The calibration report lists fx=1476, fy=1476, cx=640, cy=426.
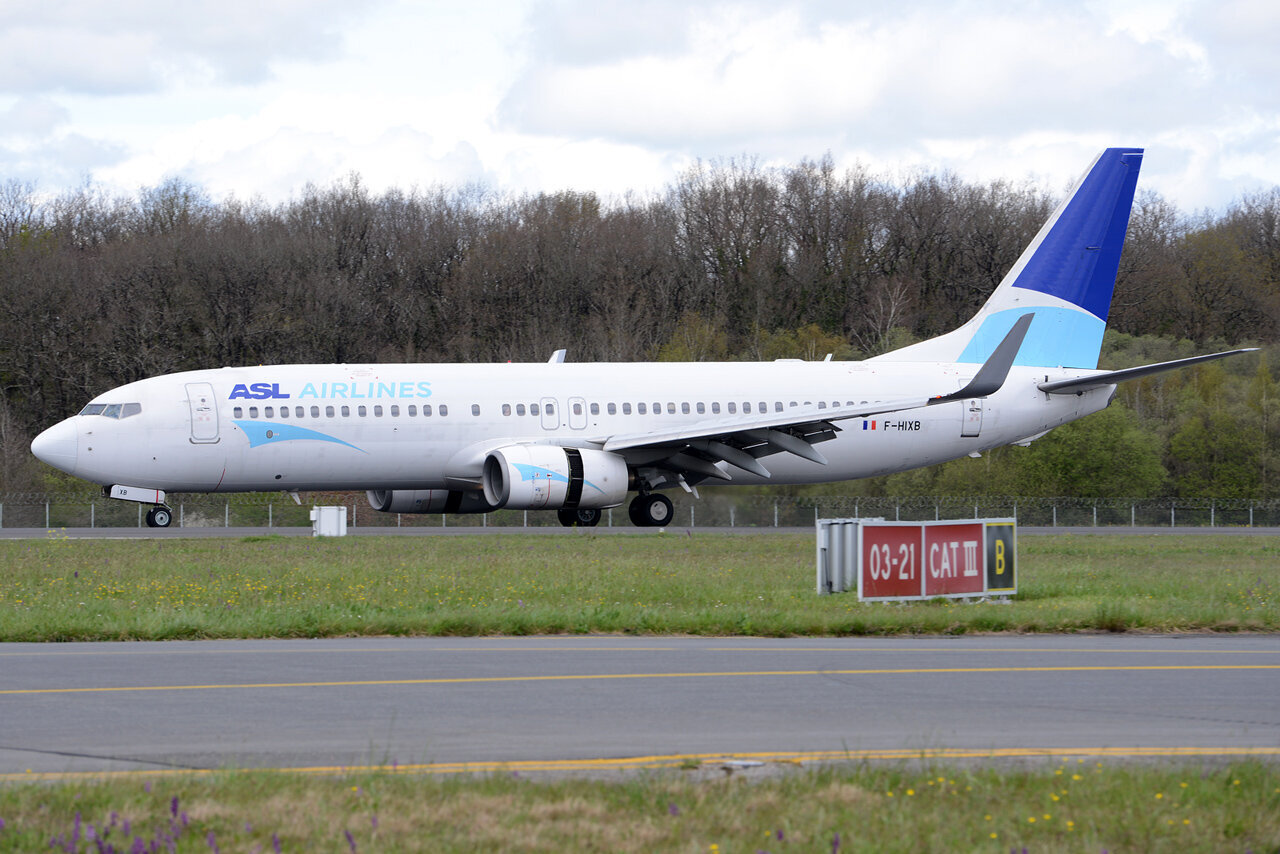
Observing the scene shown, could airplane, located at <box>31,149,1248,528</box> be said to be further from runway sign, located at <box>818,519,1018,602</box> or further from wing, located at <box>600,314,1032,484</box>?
runway sign, located at <box>818,519,1018,602</box>

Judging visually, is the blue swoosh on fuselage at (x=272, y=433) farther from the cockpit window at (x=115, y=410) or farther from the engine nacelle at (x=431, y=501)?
the engine nacelle at (x=431, y=501)

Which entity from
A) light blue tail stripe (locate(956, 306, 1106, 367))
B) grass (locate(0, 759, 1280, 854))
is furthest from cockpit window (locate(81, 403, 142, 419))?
grass (locate(0, 759, 1280, 854))

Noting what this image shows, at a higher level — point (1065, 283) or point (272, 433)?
point (1065, 283)

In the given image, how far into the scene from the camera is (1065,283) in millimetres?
39344

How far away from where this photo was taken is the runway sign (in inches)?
724

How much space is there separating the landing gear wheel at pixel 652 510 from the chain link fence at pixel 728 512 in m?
3.24

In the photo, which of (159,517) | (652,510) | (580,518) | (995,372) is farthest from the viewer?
(580,518)

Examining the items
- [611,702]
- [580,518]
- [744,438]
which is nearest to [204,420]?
[580,518]

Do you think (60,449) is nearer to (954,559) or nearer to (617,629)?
(617,629)

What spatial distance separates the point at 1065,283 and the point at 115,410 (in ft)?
79.2

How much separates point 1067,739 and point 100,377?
202 feet

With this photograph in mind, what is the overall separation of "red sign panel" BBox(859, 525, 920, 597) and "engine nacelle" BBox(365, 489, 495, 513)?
18804 millimetres

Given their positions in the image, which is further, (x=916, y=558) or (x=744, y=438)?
(x=744, y=438)

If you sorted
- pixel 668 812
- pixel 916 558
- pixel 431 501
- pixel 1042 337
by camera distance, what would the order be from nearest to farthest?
pixel 668 812, pixel 916 558, pixel 431 501, pixel 1042 337
